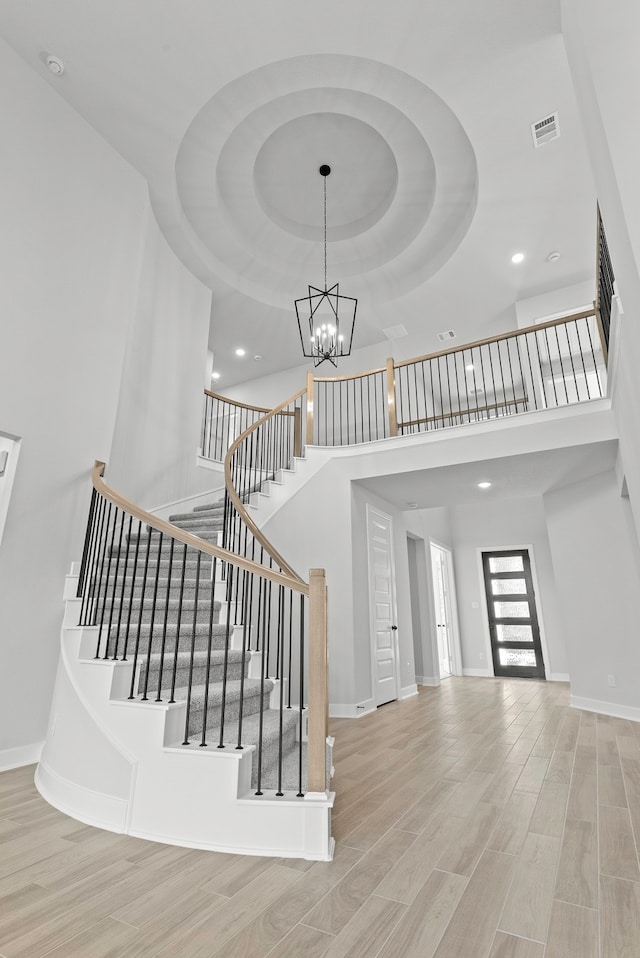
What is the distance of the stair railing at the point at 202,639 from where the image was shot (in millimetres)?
2461

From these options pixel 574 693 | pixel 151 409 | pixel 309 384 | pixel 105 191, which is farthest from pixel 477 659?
pixel 105 191

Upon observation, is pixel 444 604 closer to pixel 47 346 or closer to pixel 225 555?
pixel 225 555

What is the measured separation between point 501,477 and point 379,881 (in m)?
4.76

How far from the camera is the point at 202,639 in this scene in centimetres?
351

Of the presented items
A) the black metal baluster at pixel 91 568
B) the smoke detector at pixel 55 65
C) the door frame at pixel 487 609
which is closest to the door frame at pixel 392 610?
the black metal baluster at pixel 91 568

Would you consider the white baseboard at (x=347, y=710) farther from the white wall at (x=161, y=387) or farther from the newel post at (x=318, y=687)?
the white wall at (x=161, y=387)

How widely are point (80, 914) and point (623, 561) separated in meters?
5.84

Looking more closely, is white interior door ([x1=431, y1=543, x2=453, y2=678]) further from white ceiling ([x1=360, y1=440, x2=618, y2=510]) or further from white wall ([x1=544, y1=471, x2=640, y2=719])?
white wall ([x1=544, y1=471, x2=640, y2=719])

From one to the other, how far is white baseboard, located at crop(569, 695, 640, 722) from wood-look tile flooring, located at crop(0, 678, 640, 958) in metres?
2.27

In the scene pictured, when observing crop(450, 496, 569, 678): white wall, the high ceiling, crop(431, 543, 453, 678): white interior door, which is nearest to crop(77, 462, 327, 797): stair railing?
the high ceiling

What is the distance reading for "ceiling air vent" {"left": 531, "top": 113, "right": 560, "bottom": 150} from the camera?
5.07 meters

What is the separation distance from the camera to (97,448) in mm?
4727

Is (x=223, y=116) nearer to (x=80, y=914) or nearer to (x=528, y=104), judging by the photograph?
(x=528, y=104)

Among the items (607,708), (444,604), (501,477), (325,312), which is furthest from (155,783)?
(444,604)
